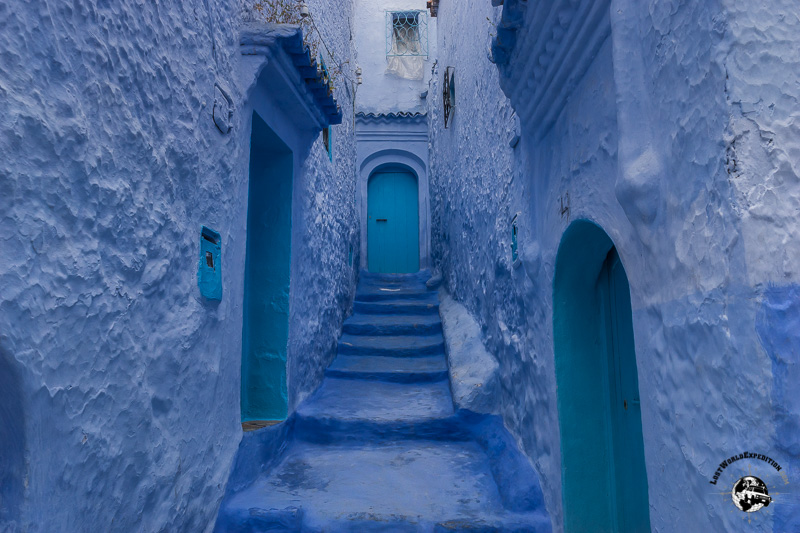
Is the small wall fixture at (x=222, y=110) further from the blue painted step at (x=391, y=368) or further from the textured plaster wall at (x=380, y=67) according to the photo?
the textured plaster wall at (x=380, y=67)

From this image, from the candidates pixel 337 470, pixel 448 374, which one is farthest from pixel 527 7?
pixel 448 374

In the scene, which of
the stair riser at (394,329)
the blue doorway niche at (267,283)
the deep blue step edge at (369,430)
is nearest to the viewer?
the blue doorway niche at (267,283)

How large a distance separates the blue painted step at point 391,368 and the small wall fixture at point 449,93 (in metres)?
3.10

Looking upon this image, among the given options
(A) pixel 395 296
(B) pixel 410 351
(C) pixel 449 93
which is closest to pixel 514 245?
(B) pixel 410 351

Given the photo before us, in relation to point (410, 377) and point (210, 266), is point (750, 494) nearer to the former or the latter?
point (210, 266)

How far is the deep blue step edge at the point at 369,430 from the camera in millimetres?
4020

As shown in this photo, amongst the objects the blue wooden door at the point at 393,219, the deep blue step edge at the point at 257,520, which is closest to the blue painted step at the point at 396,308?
the blue wooden door at the point at 393,219

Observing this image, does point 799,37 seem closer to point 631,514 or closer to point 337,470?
point 631,514

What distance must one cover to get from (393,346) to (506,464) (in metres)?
2.58

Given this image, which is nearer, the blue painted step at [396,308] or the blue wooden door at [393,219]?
the blue painted step at [396,308]

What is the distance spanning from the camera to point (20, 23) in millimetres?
1297

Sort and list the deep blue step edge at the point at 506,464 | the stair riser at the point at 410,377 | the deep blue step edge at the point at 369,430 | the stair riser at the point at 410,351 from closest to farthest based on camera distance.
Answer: the deep blue step edge at the point at 506,464
the deep blue step edge at the point at 369,430
the stair riser at the point at 410,377
the stair riser at the point at 410,351

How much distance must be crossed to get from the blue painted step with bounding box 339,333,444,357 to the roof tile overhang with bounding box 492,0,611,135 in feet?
10.4

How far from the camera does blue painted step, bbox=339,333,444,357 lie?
18.5 ft
